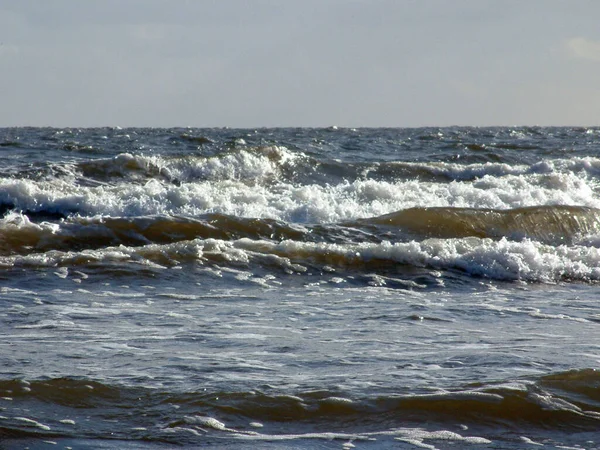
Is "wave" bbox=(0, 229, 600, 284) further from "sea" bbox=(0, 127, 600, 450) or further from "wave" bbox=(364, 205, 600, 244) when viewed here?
"wave" bbox=(364, 205, 600, 244)

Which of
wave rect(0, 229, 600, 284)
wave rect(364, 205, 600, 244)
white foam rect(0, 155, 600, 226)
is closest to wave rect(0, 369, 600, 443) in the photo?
wave rect(0, 229, 600, 284)

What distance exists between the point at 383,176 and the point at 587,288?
1016cm

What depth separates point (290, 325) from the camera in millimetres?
5391

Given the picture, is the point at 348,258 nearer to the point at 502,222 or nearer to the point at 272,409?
the point at 502,222

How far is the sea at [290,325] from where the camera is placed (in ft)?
11.6

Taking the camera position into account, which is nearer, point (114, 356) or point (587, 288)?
point (114, 356)

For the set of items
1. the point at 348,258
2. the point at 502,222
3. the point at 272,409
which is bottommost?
the point at 272,409

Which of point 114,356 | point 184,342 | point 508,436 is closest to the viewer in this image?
point 508,436

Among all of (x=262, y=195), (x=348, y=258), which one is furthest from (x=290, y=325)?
(x=262, y=195)

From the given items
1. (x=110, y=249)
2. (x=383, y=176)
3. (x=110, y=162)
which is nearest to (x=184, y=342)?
(x=110, y=249)

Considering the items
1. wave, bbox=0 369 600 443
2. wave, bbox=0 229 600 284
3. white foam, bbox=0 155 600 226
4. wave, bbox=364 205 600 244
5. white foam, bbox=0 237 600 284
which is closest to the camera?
wave, bbox=0 369 600 443

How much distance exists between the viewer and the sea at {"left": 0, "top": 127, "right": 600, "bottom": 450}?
140 inches

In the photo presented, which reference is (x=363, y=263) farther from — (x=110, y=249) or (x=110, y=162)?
(x=110, y=162)

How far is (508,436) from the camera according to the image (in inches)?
137
